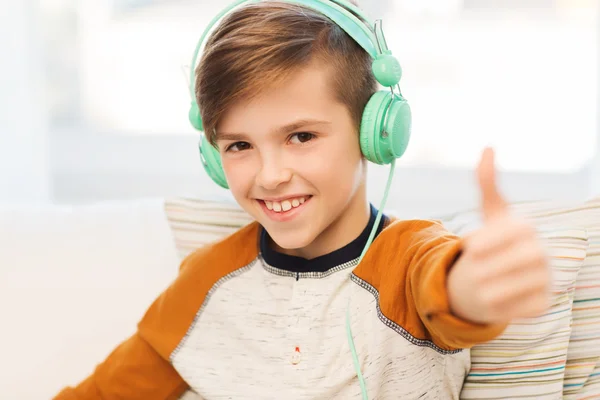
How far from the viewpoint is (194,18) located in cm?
245

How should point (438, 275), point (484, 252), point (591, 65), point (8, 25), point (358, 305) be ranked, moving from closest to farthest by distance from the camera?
point (484, 252), point (438, 275), point (358, 305), point (591, 65), point (8, 25)

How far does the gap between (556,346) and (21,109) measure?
1871mm

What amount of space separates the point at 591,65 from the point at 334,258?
134 cm

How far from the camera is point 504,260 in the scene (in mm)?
692

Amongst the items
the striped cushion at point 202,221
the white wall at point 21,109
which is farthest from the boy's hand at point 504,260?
the white wall at point 21,109

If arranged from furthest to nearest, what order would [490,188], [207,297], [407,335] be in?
[207,297], [407,335], [490,188]

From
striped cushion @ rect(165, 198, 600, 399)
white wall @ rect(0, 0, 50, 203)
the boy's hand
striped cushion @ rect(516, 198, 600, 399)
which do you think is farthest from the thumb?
white wall @ rect(0, 0, 50, 203)


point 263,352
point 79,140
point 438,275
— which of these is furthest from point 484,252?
point 79,140

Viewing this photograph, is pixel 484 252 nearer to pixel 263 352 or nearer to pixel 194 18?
pixel 263 352

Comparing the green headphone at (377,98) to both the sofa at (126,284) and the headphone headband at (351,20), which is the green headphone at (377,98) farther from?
the sofa at (126,284)

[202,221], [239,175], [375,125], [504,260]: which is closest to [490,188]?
[504,260]

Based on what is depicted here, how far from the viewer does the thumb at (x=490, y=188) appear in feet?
2.26

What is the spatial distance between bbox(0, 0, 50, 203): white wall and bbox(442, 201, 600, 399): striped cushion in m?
1.75

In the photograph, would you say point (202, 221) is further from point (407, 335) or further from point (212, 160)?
point (407, 335)
